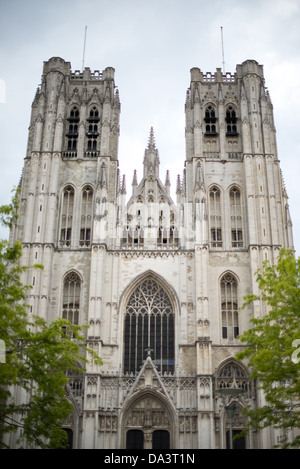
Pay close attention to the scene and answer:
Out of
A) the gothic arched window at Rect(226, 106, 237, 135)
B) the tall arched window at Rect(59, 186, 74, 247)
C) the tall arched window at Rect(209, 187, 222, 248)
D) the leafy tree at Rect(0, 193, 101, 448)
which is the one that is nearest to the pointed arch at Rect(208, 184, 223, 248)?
the tall arched window at Rect(209, 187, 222, 248)

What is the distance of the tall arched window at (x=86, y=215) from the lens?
36.2 metres

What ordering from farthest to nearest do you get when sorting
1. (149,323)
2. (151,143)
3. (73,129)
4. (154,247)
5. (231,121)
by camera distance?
1. (231,121)
2. (73,129)
3. (151,143)
4. (154,247)
5. (149,323)

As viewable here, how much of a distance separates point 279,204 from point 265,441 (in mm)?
14608

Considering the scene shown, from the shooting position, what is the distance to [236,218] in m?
36.8

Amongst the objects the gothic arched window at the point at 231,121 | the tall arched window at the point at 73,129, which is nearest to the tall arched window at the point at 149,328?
the tall arched window at the point at 73,129

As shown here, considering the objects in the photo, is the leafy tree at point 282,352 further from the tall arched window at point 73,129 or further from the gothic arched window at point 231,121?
the tall arched window at point 73,129

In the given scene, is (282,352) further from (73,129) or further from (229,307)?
(73,129)

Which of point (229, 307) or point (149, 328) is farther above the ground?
point (229, 307)

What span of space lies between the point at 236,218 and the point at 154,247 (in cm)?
586

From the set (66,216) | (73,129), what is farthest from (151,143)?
(66,216)

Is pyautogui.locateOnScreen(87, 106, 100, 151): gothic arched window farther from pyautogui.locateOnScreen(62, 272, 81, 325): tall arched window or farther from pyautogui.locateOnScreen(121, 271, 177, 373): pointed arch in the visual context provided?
pyautogui.locateOnScreen(121, 271, 177, 373): pointed arch

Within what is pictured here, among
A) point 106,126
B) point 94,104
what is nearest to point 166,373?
point 106,126

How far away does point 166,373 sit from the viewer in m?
31.6

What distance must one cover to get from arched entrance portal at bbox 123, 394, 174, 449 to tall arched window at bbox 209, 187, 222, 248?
10616mm
